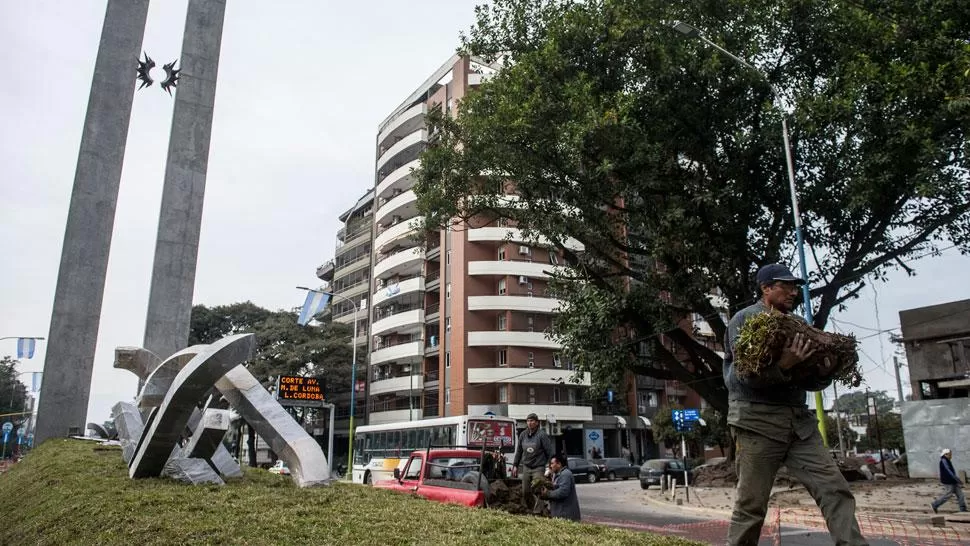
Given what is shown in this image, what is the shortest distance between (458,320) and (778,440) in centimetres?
3939

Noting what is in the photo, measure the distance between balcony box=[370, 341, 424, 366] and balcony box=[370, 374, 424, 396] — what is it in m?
0.74

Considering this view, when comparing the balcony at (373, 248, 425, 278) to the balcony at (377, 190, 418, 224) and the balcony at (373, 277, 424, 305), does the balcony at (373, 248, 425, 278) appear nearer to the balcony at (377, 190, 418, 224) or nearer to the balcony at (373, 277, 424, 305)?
the balcony at (373, 277, 424, 305)

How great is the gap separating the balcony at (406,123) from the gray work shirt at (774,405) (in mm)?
47514

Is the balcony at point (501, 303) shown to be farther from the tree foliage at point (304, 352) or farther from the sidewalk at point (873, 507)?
the sidewalk at point (873, 507)

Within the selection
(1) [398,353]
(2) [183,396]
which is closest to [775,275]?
(2) [183,396]

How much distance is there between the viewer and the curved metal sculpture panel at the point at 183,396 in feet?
23.3

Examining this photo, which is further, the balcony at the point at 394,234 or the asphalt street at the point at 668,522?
the balcony at the point at 394,234

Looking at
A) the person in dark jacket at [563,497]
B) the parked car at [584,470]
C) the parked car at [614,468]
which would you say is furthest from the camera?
the parked car at [614,468]

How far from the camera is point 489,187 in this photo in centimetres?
2005

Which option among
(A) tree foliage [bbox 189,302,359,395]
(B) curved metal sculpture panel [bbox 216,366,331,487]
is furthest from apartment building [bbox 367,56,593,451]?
(B) curved metal sculpture panel [bbox 216,366,331,487]

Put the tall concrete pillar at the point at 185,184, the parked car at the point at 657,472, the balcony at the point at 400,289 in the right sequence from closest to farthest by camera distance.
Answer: the tall concrete pillar at the point at 185,184 < the parked car at the point at 657,472 < the balcony at the point at 400,289

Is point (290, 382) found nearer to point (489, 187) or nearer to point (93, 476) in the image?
point (489, 187)

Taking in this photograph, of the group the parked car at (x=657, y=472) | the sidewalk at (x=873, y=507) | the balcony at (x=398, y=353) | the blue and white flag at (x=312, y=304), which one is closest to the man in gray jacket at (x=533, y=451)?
the sidewalk at (x=873, y=507)

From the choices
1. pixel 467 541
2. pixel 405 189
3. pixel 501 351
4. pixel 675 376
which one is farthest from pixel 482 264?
pixel 467 541
